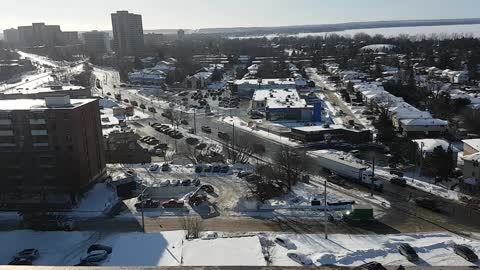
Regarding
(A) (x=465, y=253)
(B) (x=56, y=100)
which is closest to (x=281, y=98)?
(B) (x=56, y=100)

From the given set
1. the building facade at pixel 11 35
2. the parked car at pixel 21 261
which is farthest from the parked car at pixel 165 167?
the building facade at pixel 11 35

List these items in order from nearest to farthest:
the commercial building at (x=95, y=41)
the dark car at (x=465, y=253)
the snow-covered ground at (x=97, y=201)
Answer: the dark car at (x=465, y=253)
the snow-covered ground at (x=97, y=201)
the commercial building at (x=95, y=41)

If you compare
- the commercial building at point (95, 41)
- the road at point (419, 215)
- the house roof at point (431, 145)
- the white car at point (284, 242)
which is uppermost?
the commercial building at point (95, 41)

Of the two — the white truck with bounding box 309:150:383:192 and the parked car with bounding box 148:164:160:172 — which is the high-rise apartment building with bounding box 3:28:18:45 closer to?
the parked car with bounding box 148:164:160:172

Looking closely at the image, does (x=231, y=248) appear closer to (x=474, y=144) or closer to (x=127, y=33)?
(x=474, y=144)

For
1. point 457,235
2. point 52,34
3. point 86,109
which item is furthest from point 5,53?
point 457,235

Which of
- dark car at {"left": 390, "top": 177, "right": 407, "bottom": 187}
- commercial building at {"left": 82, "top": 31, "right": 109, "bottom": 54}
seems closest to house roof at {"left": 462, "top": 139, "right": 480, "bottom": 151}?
dark car at {"left": 390, "top": 177, "right": 407, "bottom": 187}

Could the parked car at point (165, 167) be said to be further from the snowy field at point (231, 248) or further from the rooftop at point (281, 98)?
the rooftop at point (281, 98)
